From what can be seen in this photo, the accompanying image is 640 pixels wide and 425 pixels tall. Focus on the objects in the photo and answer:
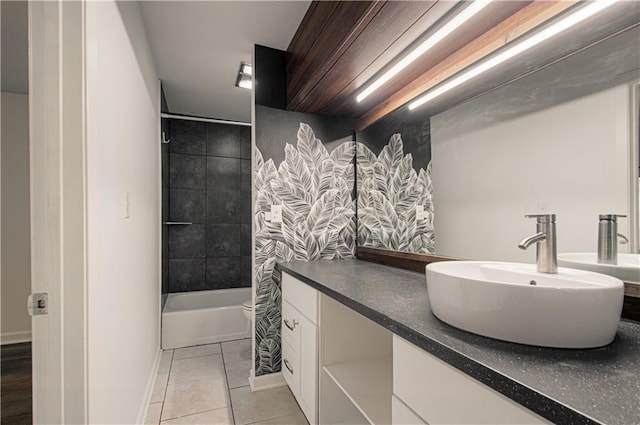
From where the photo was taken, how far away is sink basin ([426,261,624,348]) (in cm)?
60

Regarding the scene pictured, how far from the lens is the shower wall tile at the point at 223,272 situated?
371 cm

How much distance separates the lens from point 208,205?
12.3 ft

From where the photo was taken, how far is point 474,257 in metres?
1.31

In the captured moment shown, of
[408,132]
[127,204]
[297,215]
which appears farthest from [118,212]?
[408,132]

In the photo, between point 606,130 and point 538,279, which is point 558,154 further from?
point 538,279

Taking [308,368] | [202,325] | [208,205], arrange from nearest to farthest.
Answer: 1. [308,368]
2. [202,325]
3. [208,205]

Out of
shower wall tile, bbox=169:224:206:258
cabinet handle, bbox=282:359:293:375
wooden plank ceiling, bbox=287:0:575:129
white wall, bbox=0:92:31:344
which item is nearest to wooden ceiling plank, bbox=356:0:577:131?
wooden plank ceiling, bbox=287:0:575:129

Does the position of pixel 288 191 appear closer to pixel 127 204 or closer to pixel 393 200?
pixel 393 200

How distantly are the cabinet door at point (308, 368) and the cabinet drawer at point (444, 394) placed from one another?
2.21 ft

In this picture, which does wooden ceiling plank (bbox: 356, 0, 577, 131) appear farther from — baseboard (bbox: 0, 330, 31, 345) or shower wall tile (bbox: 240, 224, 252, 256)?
baseboard (bbox: 0, 330, 31, 345)

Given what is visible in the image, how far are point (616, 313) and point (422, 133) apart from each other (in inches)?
50.1

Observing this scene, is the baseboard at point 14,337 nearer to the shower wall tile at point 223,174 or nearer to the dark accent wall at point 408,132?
the shower wall tile at point 223,174

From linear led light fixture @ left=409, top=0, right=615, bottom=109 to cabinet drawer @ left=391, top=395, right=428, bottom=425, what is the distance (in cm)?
126

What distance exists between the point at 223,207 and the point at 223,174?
0.42 m
